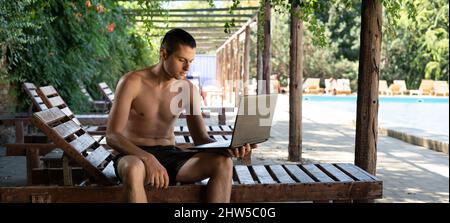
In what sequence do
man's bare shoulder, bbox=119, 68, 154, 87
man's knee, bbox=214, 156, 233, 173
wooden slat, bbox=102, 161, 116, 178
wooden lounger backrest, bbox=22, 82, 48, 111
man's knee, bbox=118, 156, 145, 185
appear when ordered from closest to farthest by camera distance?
1. man's knee, bbox=118, 156, 145, 185
2. man's knee, bbox=214, 156, 233, 173
3. man's bare shoulder, bbox=119, 68, 154, 87
4. wooden slat, bbox=102, 161, 116, 178
5. wooden lounger backrest, bbox=22, 82, 48, 111

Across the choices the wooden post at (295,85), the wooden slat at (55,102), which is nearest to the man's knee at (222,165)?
the wooden slat at (55,102)

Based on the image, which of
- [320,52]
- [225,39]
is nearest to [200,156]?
[225,39]

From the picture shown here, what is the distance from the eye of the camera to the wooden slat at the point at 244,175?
3809 millimetres

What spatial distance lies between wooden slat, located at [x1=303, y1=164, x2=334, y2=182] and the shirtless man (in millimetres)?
644

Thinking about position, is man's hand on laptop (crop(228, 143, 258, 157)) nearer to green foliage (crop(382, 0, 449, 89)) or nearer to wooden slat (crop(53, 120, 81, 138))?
wooden slat (crop(53, 120, 81, 138))

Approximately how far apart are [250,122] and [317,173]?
859 millimetres

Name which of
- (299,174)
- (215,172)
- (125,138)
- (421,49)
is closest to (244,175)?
(299,174)

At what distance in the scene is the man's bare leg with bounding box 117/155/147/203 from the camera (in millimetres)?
3225

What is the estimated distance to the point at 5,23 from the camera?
22.9 ft

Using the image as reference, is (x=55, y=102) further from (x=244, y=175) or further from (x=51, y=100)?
(x=244, y=175)

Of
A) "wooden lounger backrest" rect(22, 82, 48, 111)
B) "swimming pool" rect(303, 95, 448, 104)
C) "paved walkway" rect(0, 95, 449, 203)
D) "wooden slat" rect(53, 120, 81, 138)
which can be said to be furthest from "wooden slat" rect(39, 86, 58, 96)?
"swimming pool" rect(303, 95, 448, 104)

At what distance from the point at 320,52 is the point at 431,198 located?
1117 inches
